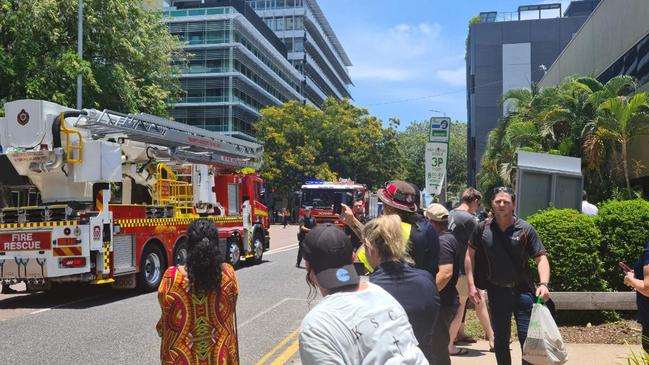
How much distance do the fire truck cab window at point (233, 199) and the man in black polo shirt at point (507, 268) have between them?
12.4 metres

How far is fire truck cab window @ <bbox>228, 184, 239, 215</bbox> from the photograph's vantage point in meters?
16.9

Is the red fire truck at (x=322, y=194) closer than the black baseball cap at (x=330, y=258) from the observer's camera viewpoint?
No

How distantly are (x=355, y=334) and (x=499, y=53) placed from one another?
62.8 meters

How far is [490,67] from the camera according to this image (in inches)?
2414

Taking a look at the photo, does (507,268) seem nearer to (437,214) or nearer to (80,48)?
(437,214)

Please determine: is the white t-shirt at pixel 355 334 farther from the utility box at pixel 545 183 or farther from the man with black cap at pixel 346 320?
the utility box at pixel 545 183

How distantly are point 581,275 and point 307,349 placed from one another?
650 cm

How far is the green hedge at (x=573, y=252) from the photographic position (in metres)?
7.64

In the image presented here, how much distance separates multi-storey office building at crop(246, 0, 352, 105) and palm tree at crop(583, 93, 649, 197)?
73.1 m

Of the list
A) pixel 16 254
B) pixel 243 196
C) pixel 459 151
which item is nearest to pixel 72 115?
pixel 16 254

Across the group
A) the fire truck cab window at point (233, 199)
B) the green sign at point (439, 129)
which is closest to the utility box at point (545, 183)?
the green sign at point (439, 129)

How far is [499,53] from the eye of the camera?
61000 mm

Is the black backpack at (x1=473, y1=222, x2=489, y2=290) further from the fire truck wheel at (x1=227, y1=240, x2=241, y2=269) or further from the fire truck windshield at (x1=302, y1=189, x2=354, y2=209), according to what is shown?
the fire truck windshield at (x1=302, y1=189, x2=354, y2=209)

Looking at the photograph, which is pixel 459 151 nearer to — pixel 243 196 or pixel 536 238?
pixel 243 196
